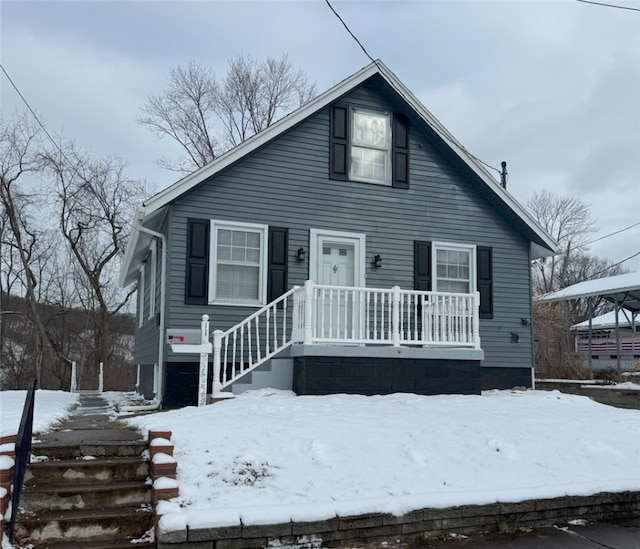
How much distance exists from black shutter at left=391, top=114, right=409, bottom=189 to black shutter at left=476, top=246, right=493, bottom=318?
2071 mm

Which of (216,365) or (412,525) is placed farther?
(216,365)

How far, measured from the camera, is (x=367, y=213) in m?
10.6

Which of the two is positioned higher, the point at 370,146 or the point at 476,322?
the point at 370,146

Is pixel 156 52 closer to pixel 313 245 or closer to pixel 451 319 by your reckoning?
pixel 313 245

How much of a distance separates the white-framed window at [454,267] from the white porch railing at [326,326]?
0.83 metres

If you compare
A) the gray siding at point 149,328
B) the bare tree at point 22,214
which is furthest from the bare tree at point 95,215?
the gray siding at point 149,328

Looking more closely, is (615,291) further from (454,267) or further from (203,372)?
(203,372)

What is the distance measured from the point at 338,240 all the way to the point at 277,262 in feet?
4.29

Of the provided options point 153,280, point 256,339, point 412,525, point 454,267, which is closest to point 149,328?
point 153,280

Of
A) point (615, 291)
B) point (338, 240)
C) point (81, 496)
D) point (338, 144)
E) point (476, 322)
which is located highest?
point (338, 144)

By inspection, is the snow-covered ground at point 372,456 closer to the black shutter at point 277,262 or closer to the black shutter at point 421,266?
the black shutter at point 277,262

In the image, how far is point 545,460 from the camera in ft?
18.9

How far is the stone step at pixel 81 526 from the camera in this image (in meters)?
4.07

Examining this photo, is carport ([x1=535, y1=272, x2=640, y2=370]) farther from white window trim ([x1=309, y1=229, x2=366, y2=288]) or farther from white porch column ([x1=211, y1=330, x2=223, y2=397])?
white porch column ([x1=211, y1=330, x2=223, y2=397])
